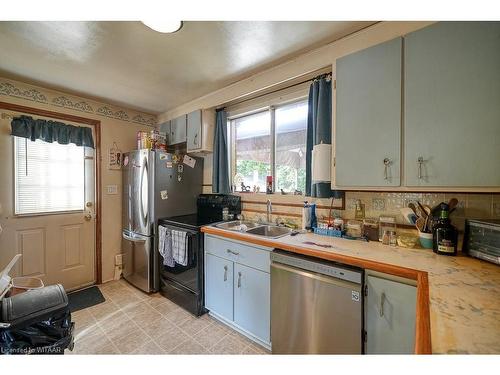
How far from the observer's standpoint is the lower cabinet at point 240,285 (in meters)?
1.63

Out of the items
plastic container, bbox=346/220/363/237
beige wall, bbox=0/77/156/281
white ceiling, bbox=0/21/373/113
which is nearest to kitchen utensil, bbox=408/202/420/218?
plastic container, bbox=346/220/363/237

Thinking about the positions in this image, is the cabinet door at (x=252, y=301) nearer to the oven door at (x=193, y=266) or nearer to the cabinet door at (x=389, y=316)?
the oven door at (x=193, y=266)

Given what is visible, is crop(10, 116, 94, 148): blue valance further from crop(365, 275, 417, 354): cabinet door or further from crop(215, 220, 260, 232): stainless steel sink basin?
crop(365, 275, 417, 354): cabinet door

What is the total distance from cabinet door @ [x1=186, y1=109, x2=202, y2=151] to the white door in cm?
132

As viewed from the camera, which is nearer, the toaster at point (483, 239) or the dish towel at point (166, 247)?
the toaster at point (483, 239)

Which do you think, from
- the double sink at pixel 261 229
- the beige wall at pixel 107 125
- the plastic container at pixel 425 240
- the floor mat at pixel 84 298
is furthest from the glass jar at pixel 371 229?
the beige wall at pixel 107 125

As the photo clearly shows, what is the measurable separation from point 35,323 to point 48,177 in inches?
75.5

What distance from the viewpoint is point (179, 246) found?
2172mm

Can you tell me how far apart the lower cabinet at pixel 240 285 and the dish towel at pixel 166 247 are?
0.49 metres

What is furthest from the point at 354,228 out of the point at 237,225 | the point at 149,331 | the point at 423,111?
the point at 149,331
